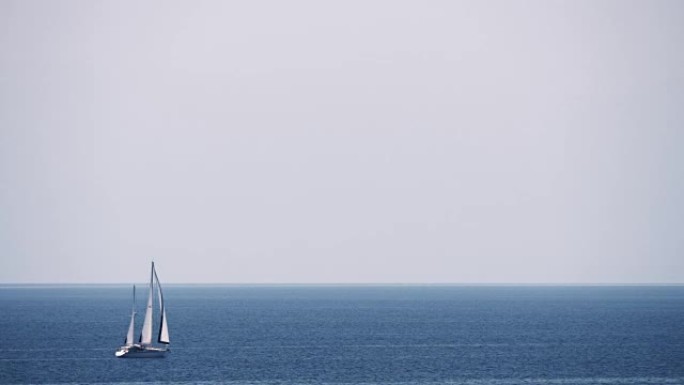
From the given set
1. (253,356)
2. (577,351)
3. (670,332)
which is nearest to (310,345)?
(253,356)

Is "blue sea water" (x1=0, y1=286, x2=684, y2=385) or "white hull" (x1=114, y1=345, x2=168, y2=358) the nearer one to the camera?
"blue sea water" (x1=0, y1=286, x2=684, y2=385)

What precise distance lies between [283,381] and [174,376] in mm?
11448

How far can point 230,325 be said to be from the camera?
184 metres

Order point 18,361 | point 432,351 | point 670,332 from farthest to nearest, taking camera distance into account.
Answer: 1. point 670,332
2. point 432,351
3. point 18,361

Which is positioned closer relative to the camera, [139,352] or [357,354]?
[139,352]

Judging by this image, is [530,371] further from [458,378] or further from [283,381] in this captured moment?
[283,381]

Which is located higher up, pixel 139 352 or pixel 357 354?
pixel 139 352

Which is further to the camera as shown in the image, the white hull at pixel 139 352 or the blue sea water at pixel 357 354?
the white hull at pixel 139 352

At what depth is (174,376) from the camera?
340ft

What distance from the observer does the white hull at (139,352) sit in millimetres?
119125

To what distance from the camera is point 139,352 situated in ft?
392

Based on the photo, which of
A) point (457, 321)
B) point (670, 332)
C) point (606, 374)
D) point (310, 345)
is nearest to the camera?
point (606, 374)

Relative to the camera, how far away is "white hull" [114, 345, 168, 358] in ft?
391

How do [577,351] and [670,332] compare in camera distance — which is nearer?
[577,351]
